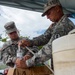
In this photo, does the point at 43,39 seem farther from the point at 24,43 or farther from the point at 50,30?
the point at 24,43

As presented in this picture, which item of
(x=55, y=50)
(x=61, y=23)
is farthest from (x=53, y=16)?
(x=55, y=50)

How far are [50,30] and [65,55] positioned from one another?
53.8 inches

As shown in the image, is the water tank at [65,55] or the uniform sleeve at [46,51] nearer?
the water tank at [65,55]

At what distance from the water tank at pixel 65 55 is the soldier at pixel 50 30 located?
607mm

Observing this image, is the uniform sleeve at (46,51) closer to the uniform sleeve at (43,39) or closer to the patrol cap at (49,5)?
the patrol cap at (49,5)

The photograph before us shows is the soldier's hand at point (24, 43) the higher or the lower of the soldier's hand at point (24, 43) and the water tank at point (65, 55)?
the lower

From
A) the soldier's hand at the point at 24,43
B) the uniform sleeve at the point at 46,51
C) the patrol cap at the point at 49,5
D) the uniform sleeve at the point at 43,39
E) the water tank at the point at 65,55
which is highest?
the water tank at the point at 65,55

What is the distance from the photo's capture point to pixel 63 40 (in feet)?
5.59

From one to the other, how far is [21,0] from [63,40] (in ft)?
17.6

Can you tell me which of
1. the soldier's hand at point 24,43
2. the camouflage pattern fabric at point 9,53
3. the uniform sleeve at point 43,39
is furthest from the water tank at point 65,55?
the camouflage pattern fabric at point 9,53

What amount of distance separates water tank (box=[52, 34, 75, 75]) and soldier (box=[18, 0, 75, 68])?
1.99 feet

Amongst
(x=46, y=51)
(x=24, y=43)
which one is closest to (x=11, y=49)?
(x=24, y=43)

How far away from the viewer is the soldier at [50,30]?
2.39 m

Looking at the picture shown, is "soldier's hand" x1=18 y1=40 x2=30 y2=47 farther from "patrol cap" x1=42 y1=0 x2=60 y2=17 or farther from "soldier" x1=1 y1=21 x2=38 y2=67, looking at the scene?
"patrol cap" x1=42 y1=0 x2=60 y2=17
